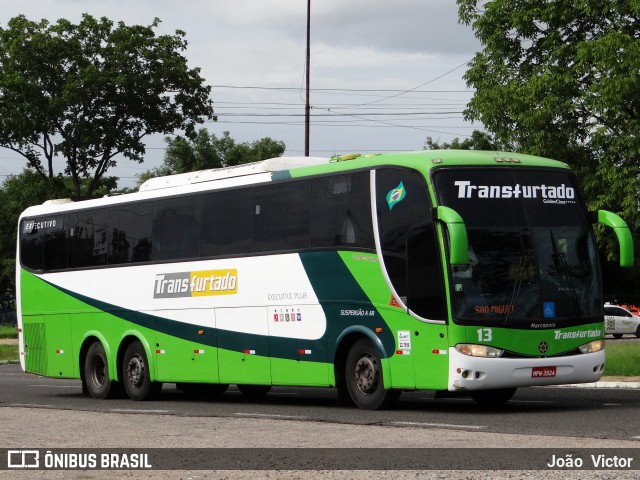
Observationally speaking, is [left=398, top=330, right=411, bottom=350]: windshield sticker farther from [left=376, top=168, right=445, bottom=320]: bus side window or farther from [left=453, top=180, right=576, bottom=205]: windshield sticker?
[left=453, top=180, right=576, bottom=205]: windshield sticker

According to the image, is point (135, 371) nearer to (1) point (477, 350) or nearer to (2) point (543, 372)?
(1) point (477, 350)

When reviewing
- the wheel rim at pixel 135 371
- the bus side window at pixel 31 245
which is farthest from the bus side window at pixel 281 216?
the bus side window at pixel 31 245

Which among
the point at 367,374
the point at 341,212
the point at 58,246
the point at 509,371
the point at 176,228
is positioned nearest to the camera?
the point at 509,371

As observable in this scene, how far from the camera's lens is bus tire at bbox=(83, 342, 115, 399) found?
23.9 meters

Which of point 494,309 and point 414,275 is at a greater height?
point 414,275

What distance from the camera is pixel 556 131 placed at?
3338 centimetres

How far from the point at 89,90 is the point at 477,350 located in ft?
105

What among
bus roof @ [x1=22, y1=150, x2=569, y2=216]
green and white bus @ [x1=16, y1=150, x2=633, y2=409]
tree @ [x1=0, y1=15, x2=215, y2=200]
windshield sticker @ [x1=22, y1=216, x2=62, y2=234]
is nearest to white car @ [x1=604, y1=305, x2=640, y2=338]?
tree @ [x1=0, y1=15, x2=215, y2=200]

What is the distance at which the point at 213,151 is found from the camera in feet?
231

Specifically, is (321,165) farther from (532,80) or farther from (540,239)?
(532,80)

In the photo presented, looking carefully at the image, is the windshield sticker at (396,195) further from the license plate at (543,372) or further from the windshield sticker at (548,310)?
the license plate at (543,372)

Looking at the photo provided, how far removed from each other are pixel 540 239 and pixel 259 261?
468cm

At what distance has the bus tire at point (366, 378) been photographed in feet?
57.8

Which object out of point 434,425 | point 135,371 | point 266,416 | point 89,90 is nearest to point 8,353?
point 89,90
